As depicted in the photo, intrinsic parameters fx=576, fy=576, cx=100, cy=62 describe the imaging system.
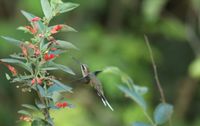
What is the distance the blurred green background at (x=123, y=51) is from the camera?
11.9ft

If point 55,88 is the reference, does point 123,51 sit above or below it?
above

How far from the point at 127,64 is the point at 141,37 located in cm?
28

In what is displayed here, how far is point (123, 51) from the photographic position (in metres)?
3.77

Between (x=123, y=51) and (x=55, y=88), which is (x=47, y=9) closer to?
(x=55, y=88)

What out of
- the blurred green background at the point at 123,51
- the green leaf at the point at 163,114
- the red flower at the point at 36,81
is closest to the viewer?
the red flower at the point at 36,81

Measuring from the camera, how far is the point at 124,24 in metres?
4.10

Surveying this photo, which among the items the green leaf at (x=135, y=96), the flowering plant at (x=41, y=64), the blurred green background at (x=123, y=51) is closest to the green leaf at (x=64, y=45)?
the flowering plant at (x=41, y=64)

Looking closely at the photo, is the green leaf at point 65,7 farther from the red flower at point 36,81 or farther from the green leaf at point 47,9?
the red flower at point 36,81

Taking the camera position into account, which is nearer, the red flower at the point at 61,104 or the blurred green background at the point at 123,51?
the red flower at the point at 61,104

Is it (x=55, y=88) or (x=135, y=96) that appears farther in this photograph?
(x=135, y=96)

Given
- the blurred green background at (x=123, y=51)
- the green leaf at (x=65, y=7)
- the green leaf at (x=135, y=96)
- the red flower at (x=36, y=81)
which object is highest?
the blurred green background at (x=123, y=51)

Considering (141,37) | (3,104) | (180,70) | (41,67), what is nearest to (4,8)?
(3,104)

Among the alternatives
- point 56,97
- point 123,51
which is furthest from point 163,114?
point 123,51

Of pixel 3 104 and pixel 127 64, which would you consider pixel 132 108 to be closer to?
pixel 127 64
